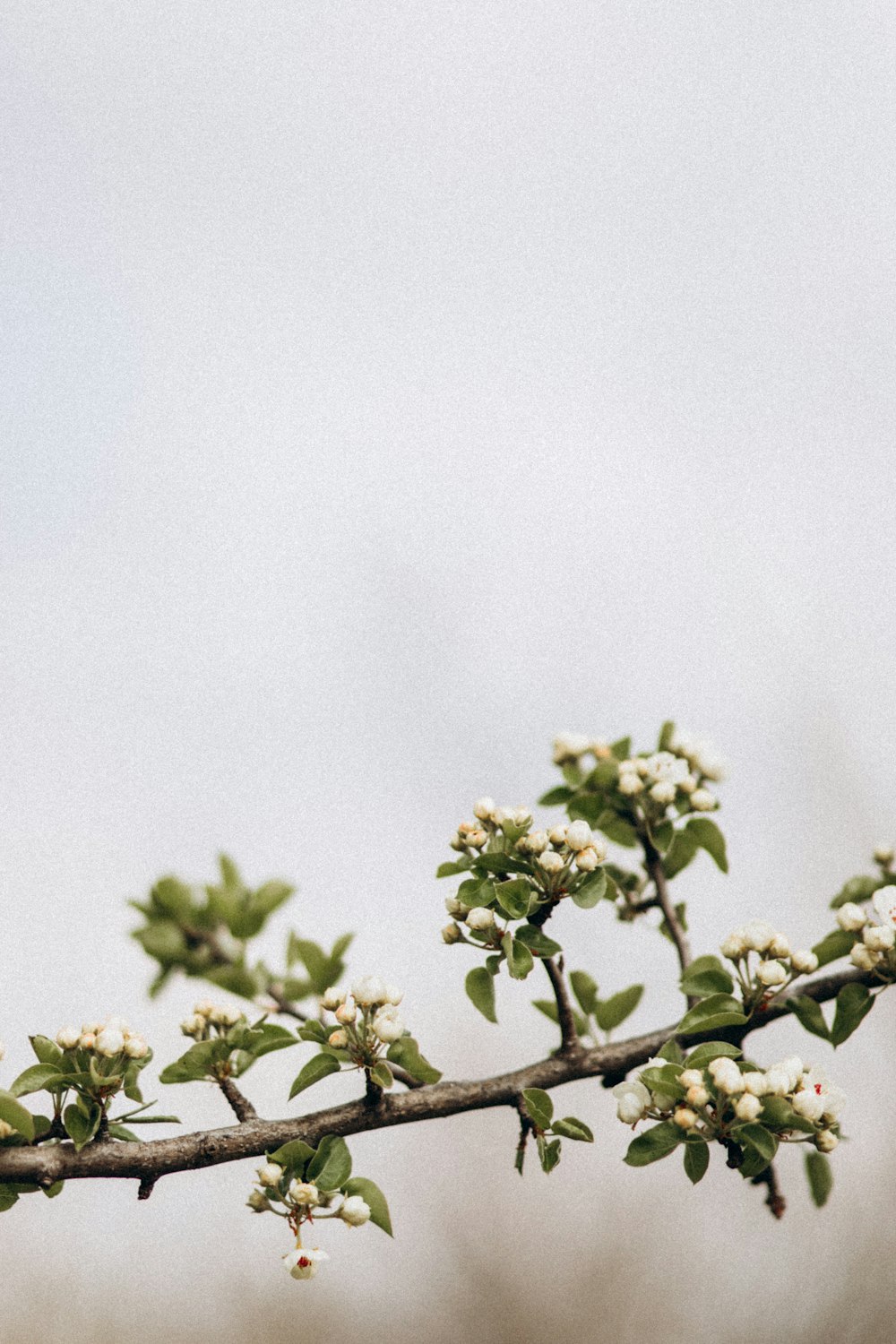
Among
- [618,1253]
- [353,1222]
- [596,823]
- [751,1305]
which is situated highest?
[596,823]

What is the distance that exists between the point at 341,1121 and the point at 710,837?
20.8 inches

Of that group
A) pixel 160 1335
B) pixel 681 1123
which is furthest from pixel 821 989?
pixel 160 1335

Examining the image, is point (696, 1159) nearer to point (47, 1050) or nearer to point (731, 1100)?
point (731, 1100)

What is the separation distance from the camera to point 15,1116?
0.86m

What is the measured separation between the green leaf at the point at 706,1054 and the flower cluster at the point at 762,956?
0.09 meters

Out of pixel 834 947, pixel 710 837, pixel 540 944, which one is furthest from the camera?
pixel 710 837

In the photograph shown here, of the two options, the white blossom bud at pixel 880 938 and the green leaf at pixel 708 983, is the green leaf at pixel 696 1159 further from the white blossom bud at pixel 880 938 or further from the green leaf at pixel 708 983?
the white blossom bud at pixel 880 938

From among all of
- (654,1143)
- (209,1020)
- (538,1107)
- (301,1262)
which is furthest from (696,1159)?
(209,1020)

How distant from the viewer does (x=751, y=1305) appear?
191 centimetres

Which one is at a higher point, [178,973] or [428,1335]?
[178,973]

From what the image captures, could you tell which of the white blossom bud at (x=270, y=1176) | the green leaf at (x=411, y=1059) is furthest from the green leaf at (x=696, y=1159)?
the white blossom bud at (x=270, y=1176)

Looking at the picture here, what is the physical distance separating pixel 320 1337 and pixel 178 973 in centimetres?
88

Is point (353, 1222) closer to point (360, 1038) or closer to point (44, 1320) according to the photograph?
point (360, 1038)

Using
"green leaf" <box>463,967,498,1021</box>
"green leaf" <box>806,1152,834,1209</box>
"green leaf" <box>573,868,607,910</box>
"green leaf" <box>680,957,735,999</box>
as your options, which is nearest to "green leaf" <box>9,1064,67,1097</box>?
"green leaf" <box>463,967,498,1021</box>
